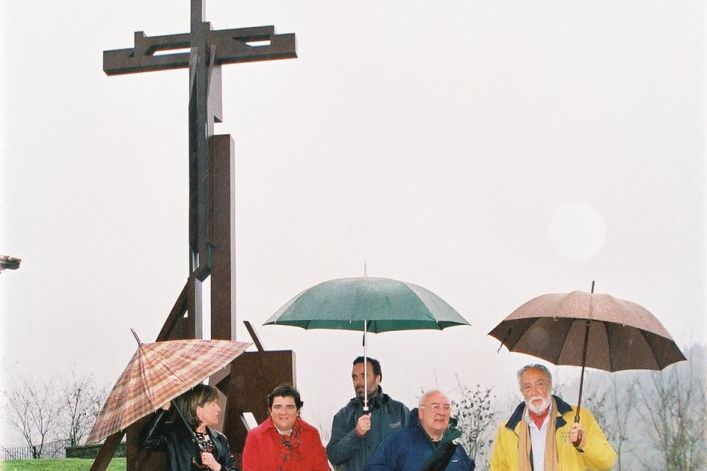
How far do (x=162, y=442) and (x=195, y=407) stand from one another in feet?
1.05

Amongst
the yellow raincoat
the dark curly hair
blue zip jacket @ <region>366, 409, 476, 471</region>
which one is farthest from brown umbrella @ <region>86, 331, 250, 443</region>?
the yellow raincoat

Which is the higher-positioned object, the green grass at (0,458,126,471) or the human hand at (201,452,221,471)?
the human hand at (201,452,221,471)

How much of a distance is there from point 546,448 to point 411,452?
707 millimetres

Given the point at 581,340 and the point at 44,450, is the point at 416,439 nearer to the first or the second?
the point at 581,340

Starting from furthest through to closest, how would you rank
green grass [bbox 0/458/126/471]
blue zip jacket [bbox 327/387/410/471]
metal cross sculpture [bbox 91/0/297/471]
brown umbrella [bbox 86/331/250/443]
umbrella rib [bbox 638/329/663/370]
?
green grass [bbox 0/458/126/471] → metal cross sculpture [bbox 91/0/297/471] → blue zip jacket [bbox 327/387/410/471] → umbrella rib [bbox 638/329/663/370] → brown umbrella [bbox 86/331/250/443]

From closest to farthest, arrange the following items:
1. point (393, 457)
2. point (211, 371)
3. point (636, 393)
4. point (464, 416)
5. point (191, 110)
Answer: point (211, 371) → point (393, 457) → point (191, 110) → point (464, 416) → point (636, 393)

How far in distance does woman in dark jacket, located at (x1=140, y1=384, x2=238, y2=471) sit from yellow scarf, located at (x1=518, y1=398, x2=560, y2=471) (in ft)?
4.85

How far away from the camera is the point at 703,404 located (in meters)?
11.3

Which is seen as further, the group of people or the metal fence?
the metal fence

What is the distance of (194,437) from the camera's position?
184 inches

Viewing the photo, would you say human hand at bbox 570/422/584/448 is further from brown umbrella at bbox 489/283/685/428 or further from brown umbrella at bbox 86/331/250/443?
brown umbrella at bbox 86/331/250/443

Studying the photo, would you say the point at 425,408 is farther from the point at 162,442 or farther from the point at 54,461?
the point at 54,461

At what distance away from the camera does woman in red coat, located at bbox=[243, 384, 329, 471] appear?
16.2ft

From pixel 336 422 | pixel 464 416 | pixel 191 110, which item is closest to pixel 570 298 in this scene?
pixel 336 422
